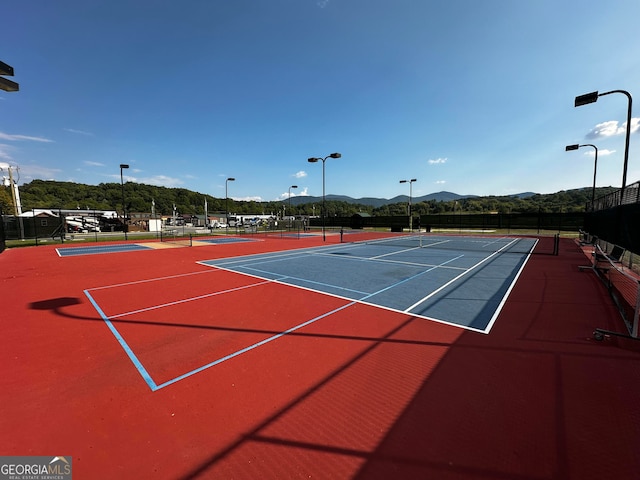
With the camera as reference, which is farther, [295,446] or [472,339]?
[472,339]

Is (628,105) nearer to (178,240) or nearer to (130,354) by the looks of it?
(130,354)

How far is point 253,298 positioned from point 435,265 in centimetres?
1067

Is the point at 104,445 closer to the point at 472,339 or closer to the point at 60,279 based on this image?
the point at 472,339

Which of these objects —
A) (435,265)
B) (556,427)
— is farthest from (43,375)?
(435,265)

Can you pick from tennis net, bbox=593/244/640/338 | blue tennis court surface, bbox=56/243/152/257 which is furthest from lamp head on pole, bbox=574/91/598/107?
blue tennis court surface, bbox=56/243/152/257

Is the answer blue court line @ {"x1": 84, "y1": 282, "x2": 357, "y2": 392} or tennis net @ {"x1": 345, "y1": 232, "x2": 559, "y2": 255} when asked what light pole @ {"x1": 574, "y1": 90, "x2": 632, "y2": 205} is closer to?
tennis net @ {"x1": 345, "y1": 232, "x2": 559, "y2": 255}

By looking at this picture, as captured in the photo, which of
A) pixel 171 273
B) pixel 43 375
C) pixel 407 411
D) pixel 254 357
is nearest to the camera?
pixel 407 411

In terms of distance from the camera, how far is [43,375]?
4.84 m

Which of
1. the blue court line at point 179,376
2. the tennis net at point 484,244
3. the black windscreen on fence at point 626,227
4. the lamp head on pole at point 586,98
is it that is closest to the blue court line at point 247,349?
the blue court line at point 179,376

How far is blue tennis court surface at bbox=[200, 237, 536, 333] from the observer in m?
8.10

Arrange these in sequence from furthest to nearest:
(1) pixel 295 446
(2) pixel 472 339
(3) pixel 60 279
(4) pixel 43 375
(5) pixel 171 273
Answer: (5) pixel 171 273 → (3) pixel 60 279 → (2) pixel 472 339 → (4) pixel 43 375 → (1) pixel 295 446

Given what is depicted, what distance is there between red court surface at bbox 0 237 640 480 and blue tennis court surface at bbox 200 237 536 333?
84 cm

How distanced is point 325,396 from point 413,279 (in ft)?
28.4

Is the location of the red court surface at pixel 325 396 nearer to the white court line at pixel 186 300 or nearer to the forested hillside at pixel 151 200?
the white court line at pixel 186 300
